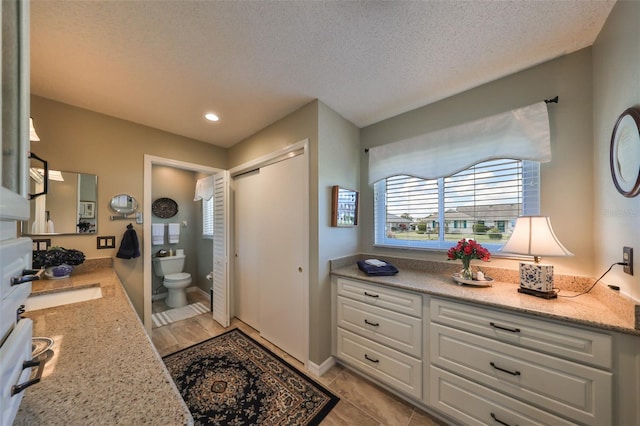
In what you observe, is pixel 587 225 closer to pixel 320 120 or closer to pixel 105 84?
pixel 320 120

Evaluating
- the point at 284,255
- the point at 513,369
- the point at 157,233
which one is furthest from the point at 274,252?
the point at 157,233

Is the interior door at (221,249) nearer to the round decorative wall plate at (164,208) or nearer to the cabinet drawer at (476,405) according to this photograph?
the round decorative wall plate at (164,208)

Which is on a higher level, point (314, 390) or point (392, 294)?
point (392, 294)

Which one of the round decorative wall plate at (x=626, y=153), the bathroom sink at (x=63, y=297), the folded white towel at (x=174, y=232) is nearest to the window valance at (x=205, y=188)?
the folded white towel at (x=174, y=232)

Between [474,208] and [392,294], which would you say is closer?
[392,294]

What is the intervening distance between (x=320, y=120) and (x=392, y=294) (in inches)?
61.8

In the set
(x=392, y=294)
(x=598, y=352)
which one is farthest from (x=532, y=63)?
(x=392, y=294)

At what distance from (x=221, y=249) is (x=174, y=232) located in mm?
1392

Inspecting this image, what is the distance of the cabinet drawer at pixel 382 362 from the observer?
5.01ft

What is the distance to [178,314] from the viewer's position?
3018 millimetres

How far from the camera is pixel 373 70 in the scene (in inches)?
62.5

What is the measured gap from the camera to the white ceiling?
3.75 feet

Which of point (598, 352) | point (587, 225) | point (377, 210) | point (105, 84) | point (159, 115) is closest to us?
point (598, 352)

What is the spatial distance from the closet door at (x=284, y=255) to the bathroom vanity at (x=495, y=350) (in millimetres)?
489
